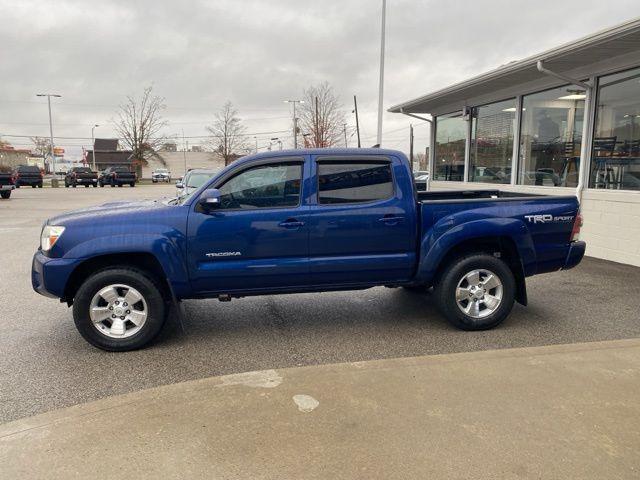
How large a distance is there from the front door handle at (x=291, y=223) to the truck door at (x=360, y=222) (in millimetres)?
104

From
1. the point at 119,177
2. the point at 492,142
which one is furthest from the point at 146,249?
the point at 119,177


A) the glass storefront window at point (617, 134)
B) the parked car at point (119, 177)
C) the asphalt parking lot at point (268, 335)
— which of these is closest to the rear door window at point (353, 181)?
the asphalt parking lot at point (268, 335)

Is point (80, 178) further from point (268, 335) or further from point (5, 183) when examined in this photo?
point (268, 335)

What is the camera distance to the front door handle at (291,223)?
4.63 m

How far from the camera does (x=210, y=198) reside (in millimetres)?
4422

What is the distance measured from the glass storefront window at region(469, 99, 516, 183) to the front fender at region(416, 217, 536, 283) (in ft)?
22.8

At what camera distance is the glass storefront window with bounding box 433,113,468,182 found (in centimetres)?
1350

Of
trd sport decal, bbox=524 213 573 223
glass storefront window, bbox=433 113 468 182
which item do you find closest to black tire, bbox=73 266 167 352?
trd sport decal, bbox=524 213 573 223

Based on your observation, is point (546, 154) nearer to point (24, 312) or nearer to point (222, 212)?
point (222, 212)

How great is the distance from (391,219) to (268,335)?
1.64 meters

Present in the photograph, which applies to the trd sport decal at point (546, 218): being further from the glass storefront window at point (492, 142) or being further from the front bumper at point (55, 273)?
the glass storefront window at point (492, 142)

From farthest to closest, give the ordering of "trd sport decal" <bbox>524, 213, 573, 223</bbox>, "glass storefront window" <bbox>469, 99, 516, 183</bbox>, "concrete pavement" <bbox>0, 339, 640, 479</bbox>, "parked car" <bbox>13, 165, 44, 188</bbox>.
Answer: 1. "parked car" <bbox>13, 165, 44, 188</bbox>
2. "glass storefront window" <bbox>469, 99, 516, 183</bbox>
3. "trd sport decal" <bbox>524, 213, 573, 223</bbox>
4. "concrete pavement" <bbox>0, 339, 640, 479</bbox>

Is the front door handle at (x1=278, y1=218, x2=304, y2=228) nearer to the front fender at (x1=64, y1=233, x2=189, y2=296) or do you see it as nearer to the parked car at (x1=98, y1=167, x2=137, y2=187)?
the front fender at (x1=64, y1=233, x2=189, y2=296)

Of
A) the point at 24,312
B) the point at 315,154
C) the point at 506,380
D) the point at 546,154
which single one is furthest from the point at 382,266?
the point at 546,154
